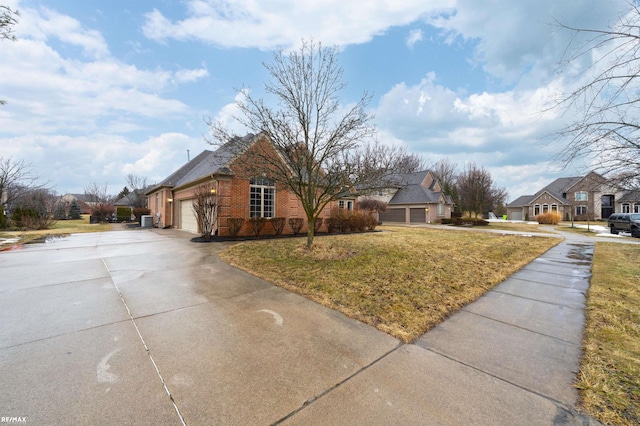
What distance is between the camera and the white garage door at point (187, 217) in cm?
1546

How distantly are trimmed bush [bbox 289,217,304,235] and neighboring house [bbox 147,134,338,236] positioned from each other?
344 millimetres

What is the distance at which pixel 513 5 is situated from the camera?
4477 mm

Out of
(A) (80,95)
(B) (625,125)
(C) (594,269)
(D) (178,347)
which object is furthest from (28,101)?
(C) (594,269)

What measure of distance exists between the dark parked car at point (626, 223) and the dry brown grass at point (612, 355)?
20.6m

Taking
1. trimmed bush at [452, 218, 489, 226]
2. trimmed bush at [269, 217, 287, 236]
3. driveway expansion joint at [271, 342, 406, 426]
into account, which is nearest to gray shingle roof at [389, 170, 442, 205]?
trimmed bush at [452, 218, 489, 226]

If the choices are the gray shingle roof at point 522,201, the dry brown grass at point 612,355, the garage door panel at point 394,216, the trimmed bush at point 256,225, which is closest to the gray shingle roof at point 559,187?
the gray shingle roof at point 522,201

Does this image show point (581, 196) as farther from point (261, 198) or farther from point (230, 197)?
point (230, 197)

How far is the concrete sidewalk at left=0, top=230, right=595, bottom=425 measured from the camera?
201 cm

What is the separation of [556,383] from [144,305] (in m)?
5.56

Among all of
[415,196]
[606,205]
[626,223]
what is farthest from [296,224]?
[606,205]

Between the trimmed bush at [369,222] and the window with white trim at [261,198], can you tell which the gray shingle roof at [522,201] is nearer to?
the trimmed bush at [369,222]

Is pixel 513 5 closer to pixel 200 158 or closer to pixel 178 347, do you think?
pixel 178 347

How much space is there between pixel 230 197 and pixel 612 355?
13.0 m

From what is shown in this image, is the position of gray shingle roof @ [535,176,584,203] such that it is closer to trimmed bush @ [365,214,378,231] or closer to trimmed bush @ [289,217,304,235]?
trimmed bush @ [365,214,378,231]
